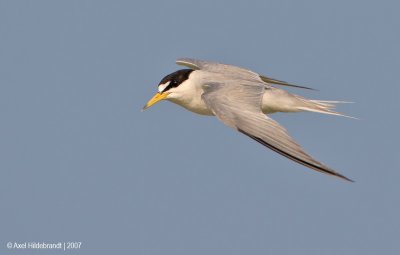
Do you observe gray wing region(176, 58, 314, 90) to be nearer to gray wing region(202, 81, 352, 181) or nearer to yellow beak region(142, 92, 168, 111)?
gray wing region(202, 81, 352, 181)

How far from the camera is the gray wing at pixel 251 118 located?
713 centimetres

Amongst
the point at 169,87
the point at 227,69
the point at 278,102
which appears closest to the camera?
the point at 278,102

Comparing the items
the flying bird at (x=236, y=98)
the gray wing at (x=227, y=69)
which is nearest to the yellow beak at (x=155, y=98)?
the flying bird at (x=236, y=98)

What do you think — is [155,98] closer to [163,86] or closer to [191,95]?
[163,86]

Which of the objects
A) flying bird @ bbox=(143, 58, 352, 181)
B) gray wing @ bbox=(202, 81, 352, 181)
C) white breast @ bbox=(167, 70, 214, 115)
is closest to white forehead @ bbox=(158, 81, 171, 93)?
flying bird @ bbox=(143, 58, 352, 181)

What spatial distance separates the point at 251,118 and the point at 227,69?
287 cm

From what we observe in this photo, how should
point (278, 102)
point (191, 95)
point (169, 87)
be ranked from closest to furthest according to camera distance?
1. point (278, 102)
2. point (191, 95)
3. point (169, 87)

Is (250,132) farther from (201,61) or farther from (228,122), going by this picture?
(201,61)

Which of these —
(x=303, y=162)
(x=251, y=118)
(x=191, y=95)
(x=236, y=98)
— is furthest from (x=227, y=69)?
(x=303, y=162)

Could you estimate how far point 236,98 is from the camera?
8984 millimetres

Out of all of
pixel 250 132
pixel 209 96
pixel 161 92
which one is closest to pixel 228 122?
pixel 250 132

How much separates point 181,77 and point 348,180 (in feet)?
14.5

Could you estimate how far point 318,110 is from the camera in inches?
390

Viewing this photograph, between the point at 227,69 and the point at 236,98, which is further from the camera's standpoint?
the point at 227,69
